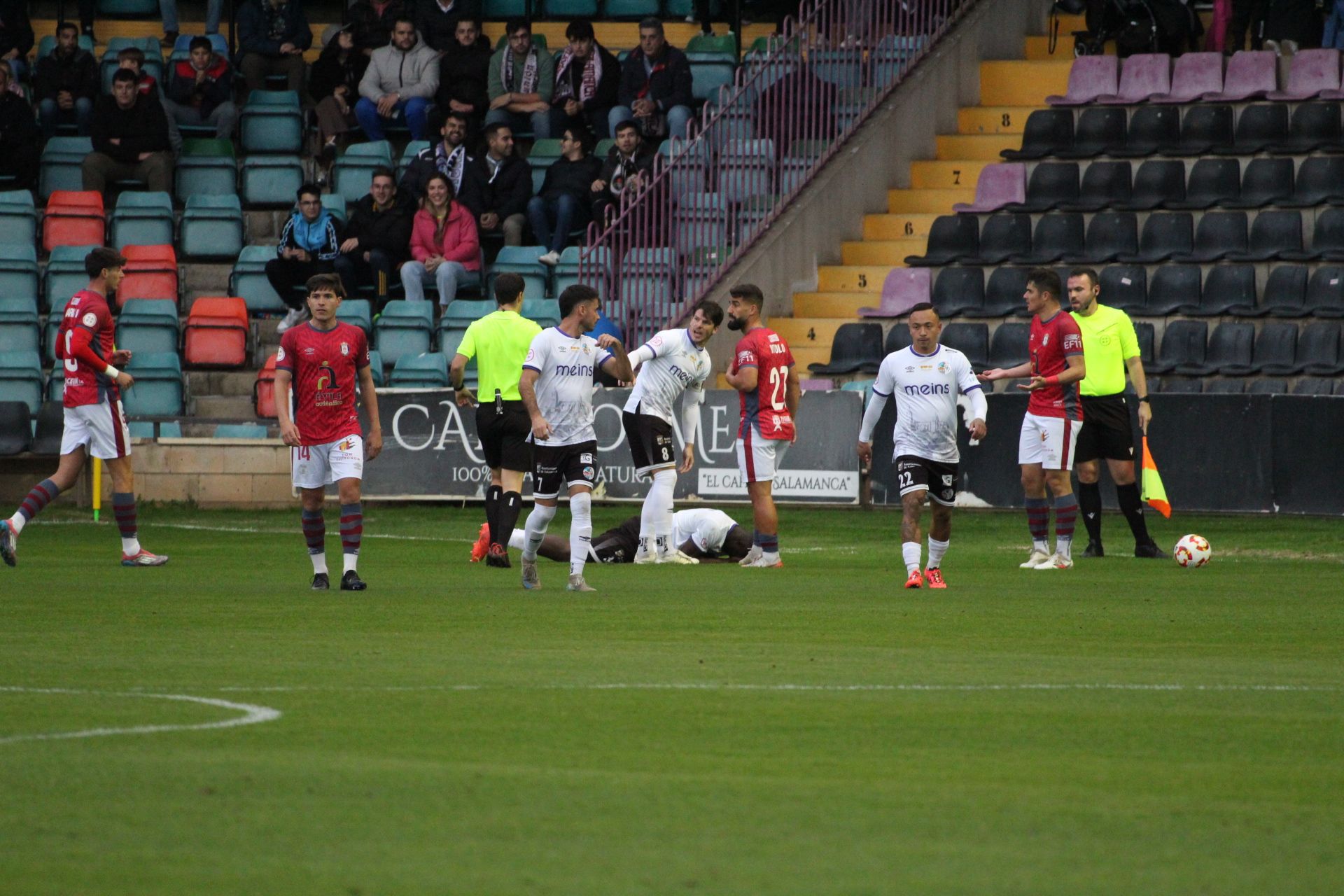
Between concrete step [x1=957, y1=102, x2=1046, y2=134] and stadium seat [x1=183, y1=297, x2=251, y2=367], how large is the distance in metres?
10.0

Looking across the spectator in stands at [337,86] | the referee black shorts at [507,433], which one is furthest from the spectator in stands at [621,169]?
the referee black shorts at [507,433]

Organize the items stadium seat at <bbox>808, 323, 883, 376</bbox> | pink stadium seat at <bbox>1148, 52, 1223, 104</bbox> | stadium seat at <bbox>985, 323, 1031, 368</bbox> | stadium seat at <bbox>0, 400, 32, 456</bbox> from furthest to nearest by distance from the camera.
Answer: pink stadium seat at <bbox>1148, 52, 1223, 104</bbox>
stadium seat at <bbox>808, 323, 883, 376</bbox>
stadium seat at <bbox>985, 323, 1031, 368</bbox>
stadium seat at <bbox>0, 400, 32, 456</bbox>

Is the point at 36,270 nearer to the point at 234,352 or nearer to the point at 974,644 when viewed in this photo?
the point at 234,352

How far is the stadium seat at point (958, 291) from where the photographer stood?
76.5ft

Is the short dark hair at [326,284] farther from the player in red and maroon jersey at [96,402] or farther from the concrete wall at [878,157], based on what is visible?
the concrete wall at [878,157]

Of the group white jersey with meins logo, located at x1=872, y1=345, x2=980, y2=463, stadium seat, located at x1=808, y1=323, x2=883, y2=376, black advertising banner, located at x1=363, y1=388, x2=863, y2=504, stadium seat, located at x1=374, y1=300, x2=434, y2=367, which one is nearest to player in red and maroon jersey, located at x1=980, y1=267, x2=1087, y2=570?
white jersey with meins logo, located at x1=872, y1=345, x2=980, y2=463

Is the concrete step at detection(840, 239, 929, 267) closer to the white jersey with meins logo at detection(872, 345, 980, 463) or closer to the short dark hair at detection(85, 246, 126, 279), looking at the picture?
the white jersey with meins logo at detection(872, 345, 980, 463)

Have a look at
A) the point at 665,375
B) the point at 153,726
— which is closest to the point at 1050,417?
the point at 665,375

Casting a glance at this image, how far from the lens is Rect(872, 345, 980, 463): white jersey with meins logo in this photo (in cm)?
1345

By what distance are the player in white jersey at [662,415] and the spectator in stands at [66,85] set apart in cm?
1347

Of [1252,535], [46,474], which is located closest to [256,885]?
[1252,535]

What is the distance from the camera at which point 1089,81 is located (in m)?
25.3

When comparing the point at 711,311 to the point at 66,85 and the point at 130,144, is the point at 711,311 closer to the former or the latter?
the point at 130,144

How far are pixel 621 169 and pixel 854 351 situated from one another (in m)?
3.81
